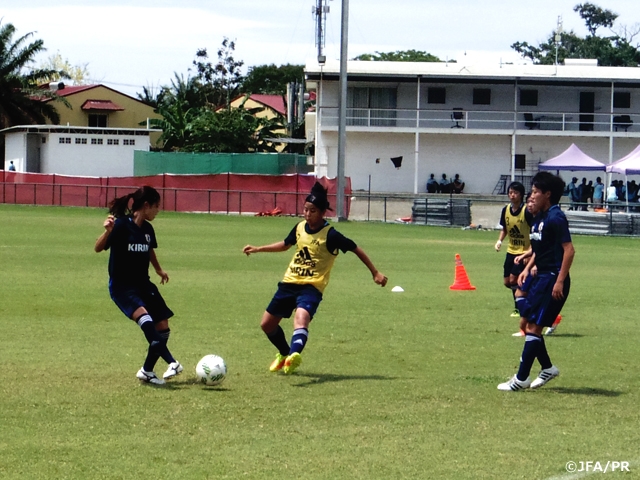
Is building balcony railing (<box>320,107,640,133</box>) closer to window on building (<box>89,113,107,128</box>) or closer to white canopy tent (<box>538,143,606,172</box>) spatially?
white canopy tent (<box>538,143,606,172</box>)

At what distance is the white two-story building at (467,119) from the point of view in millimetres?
57844

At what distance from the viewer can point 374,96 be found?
196 feet

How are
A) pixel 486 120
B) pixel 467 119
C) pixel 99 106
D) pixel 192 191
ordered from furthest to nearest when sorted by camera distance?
pixel 99 106 < pixel 486 120 < pixel 467 119 < pixel 192 191

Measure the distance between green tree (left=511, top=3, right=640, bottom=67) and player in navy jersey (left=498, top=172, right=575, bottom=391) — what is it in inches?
3247

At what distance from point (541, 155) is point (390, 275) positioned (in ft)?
135

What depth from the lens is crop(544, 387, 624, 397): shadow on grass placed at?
28.9 ft

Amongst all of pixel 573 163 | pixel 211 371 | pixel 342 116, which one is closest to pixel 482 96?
pixel 573 163

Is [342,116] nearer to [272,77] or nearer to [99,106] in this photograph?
[99,106]

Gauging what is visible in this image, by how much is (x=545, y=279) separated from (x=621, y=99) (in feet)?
182

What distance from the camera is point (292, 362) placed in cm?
921

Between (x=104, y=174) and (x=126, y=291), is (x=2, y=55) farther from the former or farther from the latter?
(x=126, y=291)

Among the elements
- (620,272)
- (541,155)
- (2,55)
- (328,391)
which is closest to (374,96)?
(541,155)

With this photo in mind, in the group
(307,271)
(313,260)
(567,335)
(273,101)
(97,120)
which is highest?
(273,101)

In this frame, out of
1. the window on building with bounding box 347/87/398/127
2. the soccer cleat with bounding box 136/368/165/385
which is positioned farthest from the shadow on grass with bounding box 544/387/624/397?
the window on building with bounding box 347/87/398/127
